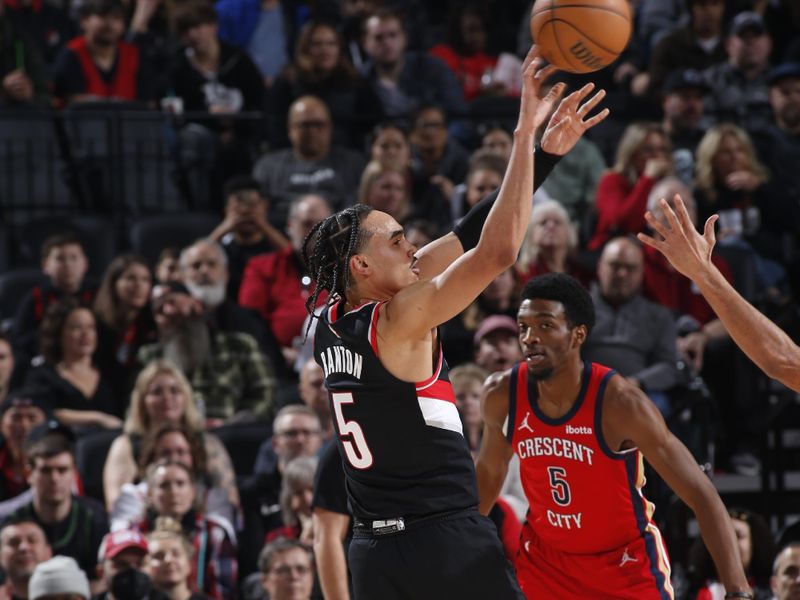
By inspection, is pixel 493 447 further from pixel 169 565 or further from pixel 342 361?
pixel 169 565

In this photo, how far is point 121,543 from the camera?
24.2ft

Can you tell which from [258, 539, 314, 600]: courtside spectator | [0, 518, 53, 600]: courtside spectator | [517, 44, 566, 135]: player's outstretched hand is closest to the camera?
[517, 44, 566, 135]: player's outstretched hand

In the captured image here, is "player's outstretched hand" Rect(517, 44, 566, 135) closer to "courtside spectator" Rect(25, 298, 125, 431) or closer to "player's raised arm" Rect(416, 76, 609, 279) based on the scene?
"player's raised arm" Rect(416, 76, 609, 279)

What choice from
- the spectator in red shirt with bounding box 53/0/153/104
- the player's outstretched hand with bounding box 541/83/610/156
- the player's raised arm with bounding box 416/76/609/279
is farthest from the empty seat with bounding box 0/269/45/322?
the player's outstretched hand with bounding box 541/83/610/156

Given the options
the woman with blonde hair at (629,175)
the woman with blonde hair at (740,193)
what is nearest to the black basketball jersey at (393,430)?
the woman with blonde hair at (629,175)

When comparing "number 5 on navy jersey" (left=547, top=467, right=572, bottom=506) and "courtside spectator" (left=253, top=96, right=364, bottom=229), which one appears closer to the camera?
"number 5 on navy jersey" (left=547, top=467, right=572, bottom=506)

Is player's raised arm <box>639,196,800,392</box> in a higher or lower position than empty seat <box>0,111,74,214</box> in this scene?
lower

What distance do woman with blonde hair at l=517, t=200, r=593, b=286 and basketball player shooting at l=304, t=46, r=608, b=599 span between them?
4.78 metres

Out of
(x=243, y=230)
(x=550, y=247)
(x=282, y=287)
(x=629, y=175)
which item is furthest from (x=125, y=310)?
(x=629, y=175)

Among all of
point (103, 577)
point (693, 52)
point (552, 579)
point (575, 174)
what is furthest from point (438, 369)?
point (693, 52)

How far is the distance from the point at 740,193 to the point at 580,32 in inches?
215

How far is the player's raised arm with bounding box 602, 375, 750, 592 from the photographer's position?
5012 mm

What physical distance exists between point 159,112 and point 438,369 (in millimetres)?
6846

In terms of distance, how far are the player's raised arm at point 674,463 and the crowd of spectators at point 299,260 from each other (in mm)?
1438
